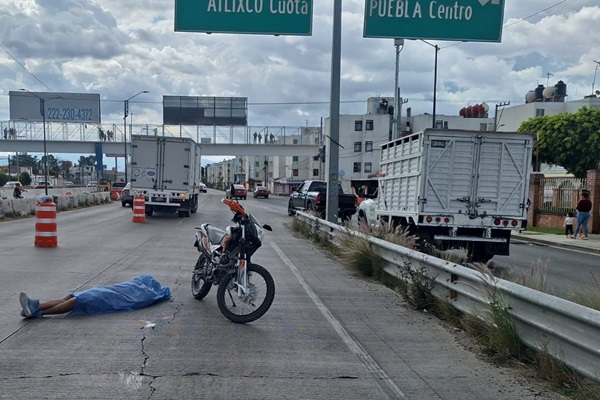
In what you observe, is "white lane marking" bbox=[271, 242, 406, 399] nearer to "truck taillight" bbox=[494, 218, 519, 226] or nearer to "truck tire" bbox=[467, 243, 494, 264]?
"truck tire" bbox=[467, 243, 494, 264]

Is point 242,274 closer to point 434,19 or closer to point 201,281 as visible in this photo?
point 201,281

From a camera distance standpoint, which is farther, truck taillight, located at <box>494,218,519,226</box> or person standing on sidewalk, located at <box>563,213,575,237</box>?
person standing on sidewalk, located at <box>563,213,575,237</box>

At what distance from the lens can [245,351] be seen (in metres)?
5.95

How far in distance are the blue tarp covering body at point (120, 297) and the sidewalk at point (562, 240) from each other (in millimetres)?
15006

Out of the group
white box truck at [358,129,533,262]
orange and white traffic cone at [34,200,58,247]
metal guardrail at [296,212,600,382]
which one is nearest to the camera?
metal guardrail at [296,212,600,382]

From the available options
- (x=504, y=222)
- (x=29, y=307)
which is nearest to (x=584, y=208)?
(x=504, y=222)

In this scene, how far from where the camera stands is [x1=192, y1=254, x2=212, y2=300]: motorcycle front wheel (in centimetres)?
805

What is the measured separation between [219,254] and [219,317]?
81 centimetres

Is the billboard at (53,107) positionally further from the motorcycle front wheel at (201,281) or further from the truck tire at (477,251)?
the motorcycle front wheel at (201,281)

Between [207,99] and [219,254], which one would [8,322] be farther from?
[207,99]

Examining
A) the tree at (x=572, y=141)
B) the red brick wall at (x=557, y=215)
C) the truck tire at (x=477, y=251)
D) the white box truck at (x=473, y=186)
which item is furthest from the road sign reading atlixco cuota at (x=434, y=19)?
the tree at (x=572, y=141)

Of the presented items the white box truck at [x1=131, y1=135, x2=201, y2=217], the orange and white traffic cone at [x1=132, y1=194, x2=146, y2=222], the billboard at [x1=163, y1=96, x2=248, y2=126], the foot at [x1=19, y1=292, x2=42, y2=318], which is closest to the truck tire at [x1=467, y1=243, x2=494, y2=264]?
the foot at [x1=19, y1=292, x2=42, y2=318]

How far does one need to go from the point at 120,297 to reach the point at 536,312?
16.6 ft

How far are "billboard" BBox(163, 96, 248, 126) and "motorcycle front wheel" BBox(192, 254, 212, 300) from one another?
55.6 metres
